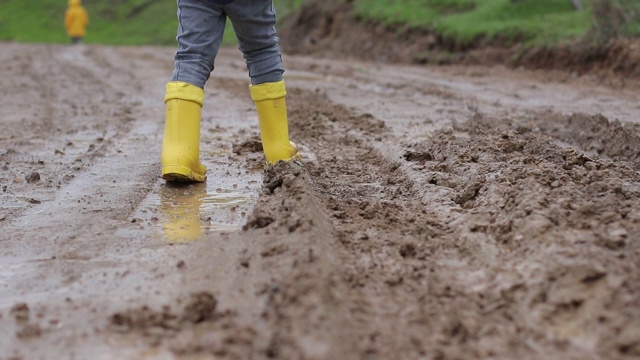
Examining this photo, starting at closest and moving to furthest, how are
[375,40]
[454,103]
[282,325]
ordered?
1. [282,325]
2. [454,103]
3. [375,40]

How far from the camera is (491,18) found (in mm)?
13078

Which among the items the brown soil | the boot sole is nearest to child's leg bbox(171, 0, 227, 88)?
the boot sole

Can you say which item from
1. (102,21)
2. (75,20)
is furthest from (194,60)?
(102,21)

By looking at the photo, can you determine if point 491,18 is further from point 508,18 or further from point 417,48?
point 417,48

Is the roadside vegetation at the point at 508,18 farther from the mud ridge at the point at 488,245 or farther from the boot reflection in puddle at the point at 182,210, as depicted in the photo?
the boot reflection in puddle at the point at 182,210

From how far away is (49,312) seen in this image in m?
2.25

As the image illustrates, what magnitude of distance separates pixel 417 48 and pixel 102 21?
849 inches

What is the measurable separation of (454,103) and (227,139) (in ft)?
8.26

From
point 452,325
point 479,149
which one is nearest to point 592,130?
point 479,149

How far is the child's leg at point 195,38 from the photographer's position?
3.79 meters

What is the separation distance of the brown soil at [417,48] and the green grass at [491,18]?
6.0 inches

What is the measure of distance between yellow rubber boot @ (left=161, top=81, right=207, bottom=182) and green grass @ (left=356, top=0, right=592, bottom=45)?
804 centimetres

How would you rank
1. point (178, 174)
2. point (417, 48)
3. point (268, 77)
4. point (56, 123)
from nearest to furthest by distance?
point (178, 174) → point (268, 77) → point (56, 123) → point (417, 48)

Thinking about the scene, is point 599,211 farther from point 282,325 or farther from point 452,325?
point 282,325
